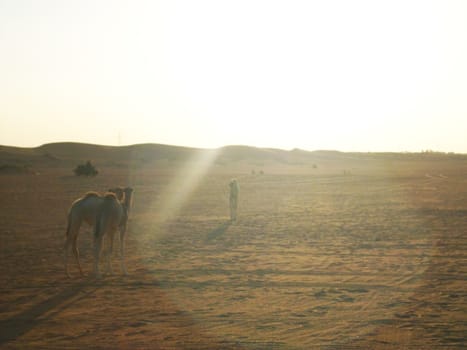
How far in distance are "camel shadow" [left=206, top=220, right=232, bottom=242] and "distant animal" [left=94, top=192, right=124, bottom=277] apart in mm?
4593

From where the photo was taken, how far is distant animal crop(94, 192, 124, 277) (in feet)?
33.7

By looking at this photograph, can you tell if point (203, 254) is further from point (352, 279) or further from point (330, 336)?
point (330, 336)

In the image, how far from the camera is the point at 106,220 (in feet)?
34.1

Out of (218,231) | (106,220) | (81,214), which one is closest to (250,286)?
(106,220)

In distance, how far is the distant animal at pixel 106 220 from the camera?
10.3 meters

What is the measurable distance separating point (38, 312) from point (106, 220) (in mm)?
2658

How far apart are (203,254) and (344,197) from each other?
1786cm

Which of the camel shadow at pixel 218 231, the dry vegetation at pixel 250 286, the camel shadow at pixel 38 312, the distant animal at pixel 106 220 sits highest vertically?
the distant animal at pixel 106 220

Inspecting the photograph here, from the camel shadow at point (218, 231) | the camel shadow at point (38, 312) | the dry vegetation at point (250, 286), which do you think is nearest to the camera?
the dry vegetation at point (250, 286)

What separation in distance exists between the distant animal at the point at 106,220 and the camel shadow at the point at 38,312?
29.1 inches

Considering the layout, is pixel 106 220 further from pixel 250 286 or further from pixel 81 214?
pixel 250 286

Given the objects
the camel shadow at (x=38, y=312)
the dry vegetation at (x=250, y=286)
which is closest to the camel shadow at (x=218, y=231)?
the dry vegetation at (x=250, y=286)

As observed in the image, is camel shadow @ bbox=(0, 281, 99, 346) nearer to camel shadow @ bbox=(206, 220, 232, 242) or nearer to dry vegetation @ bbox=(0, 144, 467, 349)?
dry vegetation @ bbox=(0, 144, 467, 349)

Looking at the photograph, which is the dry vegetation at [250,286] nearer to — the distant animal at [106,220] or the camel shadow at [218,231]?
the camel shadow at [218,231]
